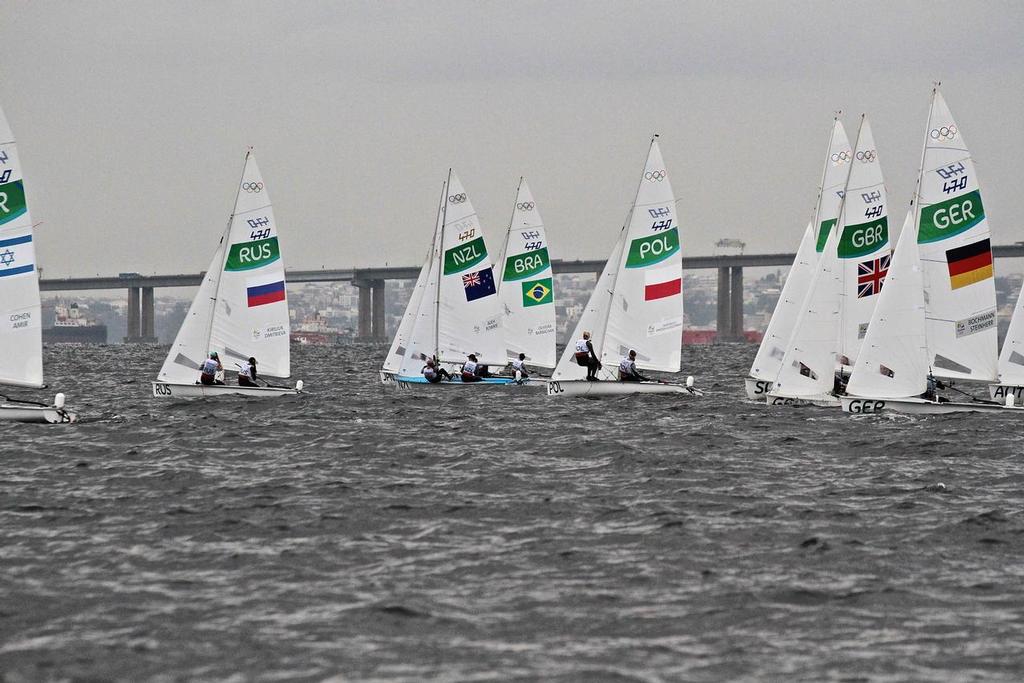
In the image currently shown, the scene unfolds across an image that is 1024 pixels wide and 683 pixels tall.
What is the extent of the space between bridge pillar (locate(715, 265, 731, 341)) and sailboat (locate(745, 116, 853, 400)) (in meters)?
108

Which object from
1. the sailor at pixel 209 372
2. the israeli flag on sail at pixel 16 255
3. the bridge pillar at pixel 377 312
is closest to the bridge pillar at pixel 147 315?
the bridge pillar at pixel 377 312

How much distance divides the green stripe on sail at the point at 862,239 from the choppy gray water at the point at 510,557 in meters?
8.81

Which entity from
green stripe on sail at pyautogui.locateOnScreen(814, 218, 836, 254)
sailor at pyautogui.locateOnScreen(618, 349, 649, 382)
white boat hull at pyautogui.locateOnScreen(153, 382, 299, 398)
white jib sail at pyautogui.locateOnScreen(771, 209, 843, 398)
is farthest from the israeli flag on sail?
green stripe on sail at pyautogui.locateOnScreen(814, 218, 836, 254)

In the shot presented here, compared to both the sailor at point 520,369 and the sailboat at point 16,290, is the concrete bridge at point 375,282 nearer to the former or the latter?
the sailor at point 520,369

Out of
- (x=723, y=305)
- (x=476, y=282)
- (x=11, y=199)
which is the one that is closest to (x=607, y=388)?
(x=476, y=282)

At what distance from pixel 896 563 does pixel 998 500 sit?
465 cm

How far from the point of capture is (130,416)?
28.4m

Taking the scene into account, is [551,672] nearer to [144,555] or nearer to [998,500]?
[144,555]

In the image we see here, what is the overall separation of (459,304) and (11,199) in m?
15.8

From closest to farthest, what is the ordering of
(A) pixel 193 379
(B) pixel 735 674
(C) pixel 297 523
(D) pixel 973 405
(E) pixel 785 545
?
(B) pixel 735 674 → (E) pixel 785 545 → (C) pixel 297 523 → (D) pixel 973 405 → (A) pixel 193 379

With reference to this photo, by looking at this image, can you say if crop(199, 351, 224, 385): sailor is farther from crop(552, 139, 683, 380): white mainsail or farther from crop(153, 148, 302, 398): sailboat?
crop(552, 139, 683, 380): white mainsail

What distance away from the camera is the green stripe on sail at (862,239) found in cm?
3184

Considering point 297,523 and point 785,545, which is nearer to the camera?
point 785,545

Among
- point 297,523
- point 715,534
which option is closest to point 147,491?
point 297,523
